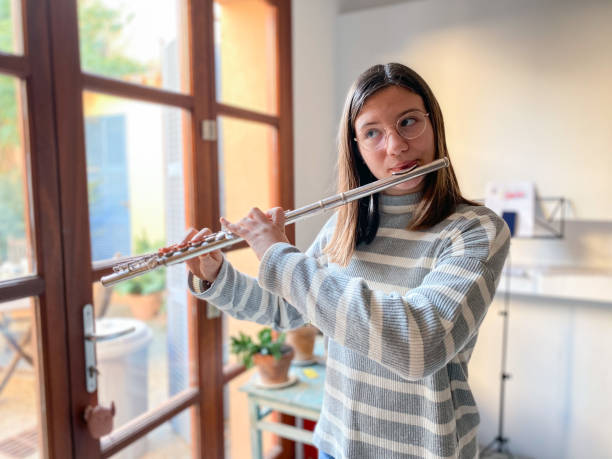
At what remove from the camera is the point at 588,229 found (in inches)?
81.7

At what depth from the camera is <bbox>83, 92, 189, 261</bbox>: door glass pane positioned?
1.19 metres

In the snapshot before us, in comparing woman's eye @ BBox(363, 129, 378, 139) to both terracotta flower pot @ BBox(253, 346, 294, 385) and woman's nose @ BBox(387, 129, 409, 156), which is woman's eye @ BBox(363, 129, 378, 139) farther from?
terracotta flower pot @ BBox(253, 346, 294, 385)

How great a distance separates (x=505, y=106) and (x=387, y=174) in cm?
147

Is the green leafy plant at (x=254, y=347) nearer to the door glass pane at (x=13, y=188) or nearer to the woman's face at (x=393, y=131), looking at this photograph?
the door glass pane at (x=13, y=188)

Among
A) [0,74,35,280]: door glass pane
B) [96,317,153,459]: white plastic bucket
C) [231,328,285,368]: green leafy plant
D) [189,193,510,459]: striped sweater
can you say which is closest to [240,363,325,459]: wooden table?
[231,328,285,368]: green leafy plant

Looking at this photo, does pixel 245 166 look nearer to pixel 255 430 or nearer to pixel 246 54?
pixel 246 54

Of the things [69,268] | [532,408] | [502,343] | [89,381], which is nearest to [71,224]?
[69,268]

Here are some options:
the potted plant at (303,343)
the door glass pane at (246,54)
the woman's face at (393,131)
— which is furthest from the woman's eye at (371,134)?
the potted plant at (303,343)

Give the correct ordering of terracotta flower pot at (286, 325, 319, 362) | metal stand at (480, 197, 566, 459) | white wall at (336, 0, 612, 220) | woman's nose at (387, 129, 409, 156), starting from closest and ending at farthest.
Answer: woman's nose at (387, 129, 409, 156) → terracotta flower pot at (286, 325, 319, 362) → white wall at (336, 0, 612, 220) → metal stand at (480, 197, 566, 459)

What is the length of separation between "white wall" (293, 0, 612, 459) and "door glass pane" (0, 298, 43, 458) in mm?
1106

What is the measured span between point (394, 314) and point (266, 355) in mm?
974

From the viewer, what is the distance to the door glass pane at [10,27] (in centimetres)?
96

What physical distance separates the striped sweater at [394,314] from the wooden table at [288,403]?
0.56m

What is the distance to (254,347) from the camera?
61.3 inches
